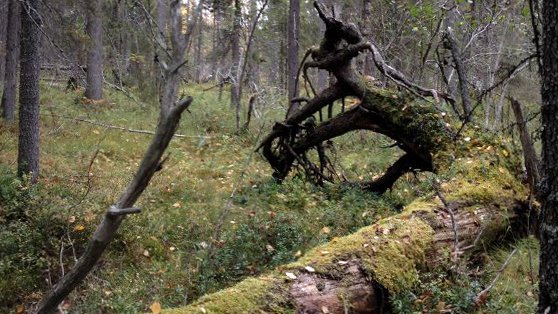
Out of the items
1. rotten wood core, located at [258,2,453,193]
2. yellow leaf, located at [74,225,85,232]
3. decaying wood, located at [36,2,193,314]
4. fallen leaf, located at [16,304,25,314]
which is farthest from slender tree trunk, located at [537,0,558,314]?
yellow leaf, located at [74,225,85,232]

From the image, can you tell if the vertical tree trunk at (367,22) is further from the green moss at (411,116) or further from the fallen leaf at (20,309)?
the fallen leaf at (20,309)

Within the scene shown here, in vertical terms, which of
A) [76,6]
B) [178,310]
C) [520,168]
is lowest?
[178,310]

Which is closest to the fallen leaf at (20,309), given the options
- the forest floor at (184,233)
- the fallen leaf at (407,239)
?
the forest floor at (184,233)

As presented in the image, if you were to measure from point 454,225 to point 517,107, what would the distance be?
1.40m

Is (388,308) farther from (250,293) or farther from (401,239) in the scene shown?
(250,293)

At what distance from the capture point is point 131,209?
1576 millimetres

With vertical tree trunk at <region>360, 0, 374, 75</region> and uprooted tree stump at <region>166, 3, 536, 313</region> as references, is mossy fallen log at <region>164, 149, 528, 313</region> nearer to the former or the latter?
uprooted tree stump at <region>166, 3, 536, 313</region>

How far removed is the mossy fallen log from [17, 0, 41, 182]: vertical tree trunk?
225 inches

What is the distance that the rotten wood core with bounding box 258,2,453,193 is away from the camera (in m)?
6.47

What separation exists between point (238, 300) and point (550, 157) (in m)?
2.01

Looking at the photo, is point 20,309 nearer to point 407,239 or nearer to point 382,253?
point 382,253

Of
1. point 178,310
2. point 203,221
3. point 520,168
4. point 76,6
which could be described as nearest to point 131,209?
point 178,310

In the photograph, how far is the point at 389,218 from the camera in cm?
459

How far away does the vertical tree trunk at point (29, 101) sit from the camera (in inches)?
303
